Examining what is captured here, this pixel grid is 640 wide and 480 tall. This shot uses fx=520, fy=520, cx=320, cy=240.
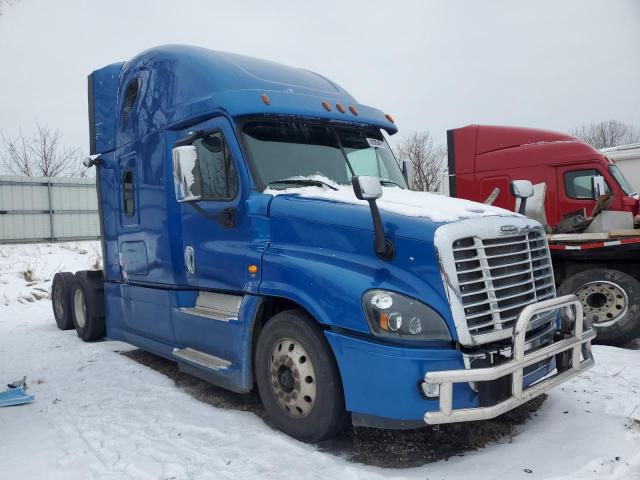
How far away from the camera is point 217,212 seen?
15.1 feet

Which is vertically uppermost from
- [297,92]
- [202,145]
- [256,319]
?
[297,92]

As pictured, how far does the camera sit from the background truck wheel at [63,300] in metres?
8.14

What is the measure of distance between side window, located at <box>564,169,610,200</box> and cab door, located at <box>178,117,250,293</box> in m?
6.58

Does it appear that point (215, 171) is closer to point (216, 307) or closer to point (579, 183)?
point (216, 307)

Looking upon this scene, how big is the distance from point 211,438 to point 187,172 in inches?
86.3

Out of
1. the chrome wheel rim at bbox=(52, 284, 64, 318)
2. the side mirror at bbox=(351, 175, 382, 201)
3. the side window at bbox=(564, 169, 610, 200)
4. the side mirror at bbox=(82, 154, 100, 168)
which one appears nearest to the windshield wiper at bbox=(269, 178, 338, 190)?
the side mirror at bbox=(351, 175, 382, 201)

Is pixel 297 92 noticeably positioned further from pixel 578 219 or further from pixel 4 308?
pixel 4 308

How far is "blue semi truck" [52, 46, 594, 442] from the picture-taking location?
11.0 ft

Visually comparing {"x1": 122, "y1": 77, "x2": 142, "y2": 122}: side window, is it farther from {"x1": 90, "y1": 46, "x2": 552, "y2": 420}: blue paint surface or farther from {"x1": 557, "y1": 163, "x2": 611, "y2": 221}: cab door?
{"x1": 557, "y1": 163, "x2": 611, "y2": 221}: cab door

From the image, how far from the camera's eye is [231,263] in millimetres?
4516

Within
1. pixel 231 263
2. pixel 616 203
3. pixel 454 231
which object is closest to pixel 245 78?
pixel 231 263

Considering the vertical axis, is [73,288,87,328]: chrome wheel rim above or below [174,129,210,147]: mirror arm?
below

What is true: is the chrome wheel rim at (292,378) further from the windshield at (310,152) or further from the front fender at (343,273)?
the windshield at (310,152)

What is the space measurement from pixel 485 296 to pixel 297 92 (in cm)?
280
